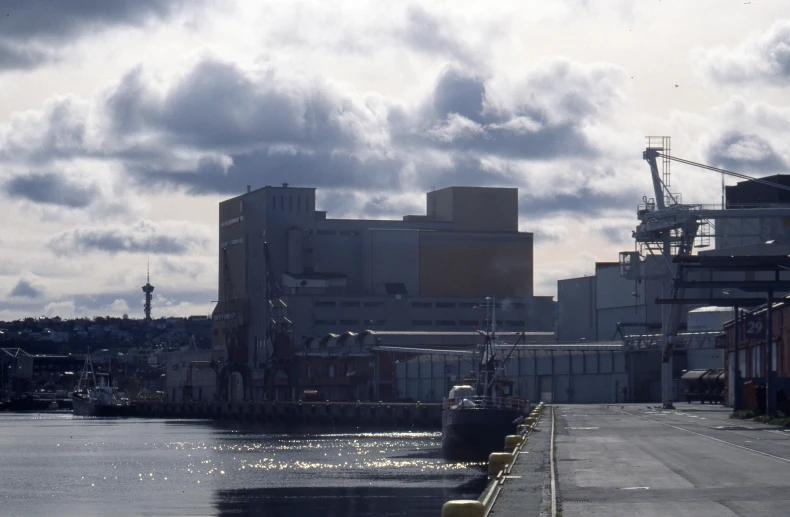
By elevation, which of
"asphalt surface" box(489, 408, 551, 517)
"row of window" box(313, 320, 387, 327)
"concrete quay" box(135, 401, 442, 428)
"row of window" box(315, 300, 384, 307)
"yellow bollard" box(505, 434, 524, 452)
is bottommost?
"concrete quay" box(135, 401, 442, 428)

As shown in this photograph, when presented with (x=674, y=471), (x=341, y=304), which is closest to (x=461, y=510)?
(x=674, y=471)

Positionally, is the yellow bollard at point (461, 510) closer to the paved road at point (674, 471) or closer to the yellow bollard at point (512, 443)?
the paved road at point (674, 471)

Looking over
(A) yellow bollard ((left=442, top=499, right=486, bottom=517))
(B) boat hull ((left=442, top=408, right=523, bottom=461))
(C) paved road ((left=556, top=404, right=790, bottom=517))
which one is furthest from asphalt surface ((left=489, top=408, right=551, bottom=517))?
(B) boat hull ((left=442, top=408, right=523, bottom=461))

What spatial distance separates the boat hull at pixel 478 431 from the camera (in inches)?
2963

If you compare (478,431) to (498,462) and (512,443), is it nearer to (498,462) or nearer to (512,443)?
(512,443)

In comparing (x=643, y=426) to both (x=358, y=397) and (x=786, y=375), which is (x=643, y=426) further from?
(x=358, y=397)

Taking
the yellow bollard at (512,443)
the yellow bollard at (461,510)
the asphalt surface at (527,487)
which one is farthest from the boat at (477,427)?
the yellow bollard at (461,510)

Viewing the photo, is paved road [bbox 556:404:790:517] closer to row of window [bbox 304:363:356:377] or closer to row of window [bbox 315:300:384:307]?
row of window [bbox 304:363:356:377]

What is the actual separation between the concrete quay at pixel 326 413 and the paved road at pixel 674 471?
77.3m

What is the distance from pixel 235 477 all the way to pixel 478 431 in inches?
699

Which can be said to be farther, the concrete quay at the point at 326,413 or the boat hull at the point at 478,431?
the concrete quay at the point at 326,413

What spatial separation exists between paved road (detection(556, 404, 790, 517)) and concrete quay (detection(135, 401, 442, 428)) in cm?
7729

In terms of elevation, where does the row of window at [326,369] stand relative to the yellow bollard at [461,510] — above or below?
below

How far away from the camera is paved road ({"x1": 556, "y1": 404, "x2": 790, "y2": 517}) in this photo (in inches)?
931
